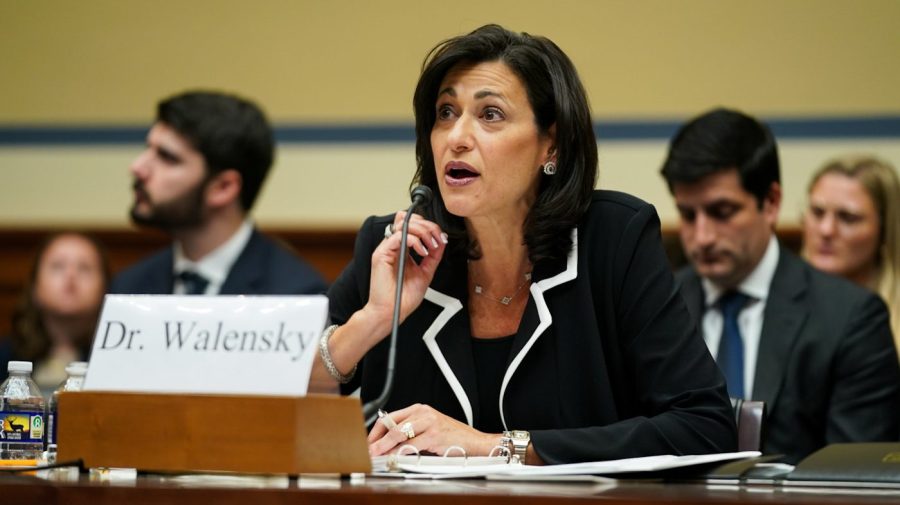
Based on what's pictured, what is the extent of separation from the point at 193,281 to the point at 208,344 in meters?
2.89

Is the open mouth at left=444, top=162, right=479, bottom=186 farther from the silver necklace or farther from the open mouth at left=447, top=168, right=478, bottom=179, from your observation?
the silver necklace

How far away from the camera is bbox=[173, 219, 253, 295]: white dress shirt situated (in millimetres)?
4551

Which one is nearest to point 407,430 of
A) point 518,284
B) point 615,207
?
point 518,284

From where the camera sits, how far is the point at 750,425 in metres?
2.46

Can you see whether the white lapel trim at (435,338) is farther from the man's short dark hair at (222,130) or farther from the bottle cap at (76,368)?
the man's short dark hair at (222,130)

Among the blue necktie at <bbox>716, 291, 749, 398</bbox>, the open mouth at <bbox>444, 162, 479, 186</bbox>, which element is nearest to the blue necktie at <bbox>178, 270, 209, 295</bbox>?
the blue necktie at <bbox>716, 291, 749, 398</bbox>

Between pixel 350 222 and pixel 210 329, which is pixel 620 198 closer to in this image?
pixel 210 329

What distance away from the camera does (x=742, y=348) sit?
3.67 m

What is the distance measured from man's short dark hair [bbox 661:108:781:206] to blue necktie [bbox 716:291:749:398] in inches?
12.6

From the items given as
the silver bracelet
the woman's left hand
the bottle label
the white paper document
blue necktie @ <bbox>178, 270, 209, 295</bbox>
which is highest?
blue necktie @ <bbox>178, 270, 209, 295</bbox>

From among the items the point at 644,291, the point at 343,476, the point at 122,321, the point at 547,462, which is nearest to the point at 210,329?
the point at 122,321

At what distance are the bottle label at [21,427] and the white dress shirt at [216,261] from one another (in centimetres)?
249

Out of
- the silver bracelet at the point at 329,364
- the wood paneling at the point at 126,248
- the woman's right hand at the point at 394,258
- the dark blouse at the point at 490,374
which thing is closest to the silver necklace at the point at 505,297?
the dark blouse at the point at 490,374

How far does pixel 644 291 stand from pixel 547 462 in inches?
18.1
